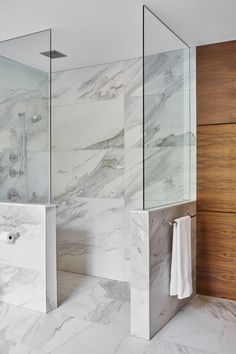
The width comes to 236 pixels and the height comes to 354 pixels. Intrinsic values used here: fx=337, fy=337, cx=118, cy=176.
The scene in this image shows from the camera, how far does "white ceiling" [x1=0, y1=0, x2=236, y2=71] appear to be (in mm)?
Answer: 2328

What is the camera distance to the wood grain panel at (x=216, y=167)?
2.95 meters

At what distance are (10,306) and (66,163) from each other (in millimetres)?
1645

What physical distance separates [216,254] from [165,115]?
134cm

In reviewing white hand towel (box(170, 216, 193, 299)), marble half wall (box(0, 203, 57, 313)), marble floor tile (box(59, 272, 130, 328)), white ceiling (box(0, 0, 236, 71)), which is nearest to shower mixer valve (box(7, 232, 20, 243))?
marble half wall (box(0, 203, 57, 313))

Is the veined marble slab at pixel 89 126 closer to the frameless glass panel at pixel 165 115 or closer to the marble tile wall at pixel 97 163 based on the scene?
the marble tile wall at pixel 97 163

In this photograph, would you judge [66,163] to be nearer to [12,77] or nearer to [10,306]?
[12,77]

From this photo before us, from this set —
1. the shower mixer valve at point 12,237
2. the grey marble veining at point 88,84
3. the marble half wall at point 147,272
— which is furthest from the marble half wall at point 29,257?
the grey marble veining at point 88,84

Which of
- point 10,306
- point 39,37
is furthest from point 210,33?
point 10,306

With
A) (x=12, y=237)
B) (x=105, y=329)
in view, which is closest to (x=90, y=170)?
(x=12, y=237)

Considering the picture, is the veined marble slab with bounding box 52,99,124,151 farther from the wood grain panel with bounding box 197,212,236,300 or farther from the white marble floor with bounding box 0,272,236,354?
the white marble floor with bounding box 0,272,236,354

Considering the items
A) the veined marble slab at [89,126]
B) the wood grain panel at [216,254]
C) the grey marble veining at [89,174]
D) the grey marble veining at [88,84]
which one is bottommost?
the wood grain panel at [216,254]

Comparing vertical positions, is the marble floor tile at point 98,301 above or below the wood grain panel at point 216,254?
below

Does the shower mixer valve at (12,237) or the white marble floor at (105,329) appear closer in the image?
the white marble floor at (105,329)

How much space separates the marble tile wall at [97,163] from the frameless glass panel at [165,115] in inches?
10.4
